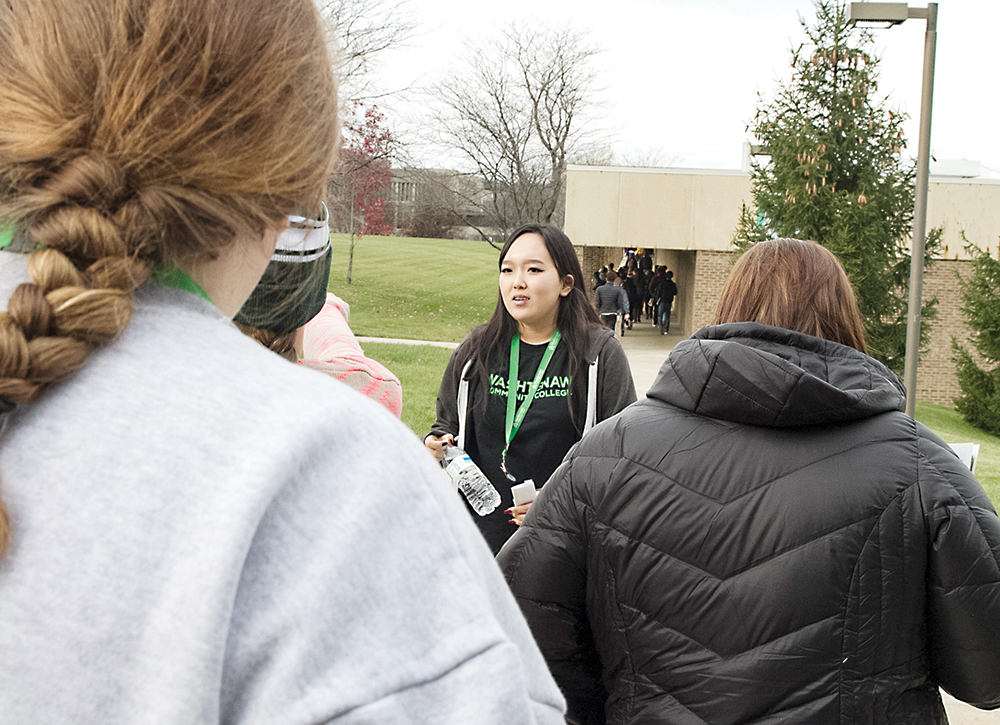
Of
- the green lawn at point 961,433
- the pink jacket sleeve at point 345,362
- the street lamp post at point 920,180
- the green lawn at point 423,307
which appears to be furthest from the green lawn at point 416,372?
the green lawn at point 961,433

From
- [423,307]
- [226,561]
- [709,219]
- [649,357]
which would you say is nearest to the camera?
[226,561]

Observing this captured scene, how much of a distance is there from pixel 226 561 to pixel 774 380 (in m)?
1.52

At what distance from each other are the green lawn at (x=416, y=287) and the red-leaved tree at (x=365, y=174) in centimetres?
212

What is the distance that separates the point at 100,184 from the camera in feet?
2.49

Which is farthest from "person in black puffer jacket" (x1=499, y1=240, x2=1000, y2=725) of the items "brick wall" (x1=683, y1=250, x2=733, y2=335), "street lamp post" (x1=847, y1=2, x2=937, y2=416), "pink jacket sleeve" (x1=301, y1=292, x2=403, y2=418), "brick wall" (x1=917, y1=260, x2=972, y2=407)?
"brick wall" (x1=917, y1=260, x2=972, y2=407)

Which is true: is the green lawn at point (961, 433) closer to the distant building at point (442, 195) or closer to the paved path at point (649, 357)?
the paved path at point (649, 357)

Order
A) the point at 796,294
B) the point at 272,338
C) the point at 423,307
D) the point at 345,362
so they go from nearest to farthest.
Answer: the point at 272,338, the point at 796,294, the point at 345,362, the point at 423,307

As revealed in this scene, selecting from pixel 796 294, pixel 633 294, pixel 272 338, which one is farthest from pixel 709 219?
pixel 272 338

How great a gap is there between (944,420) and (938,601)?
69.8 feet

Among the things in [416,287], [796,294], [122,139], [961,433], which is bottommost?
[961,433]

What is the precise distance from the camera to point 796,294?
2.26 m

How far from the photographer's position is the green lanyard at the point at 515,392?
3.71 m

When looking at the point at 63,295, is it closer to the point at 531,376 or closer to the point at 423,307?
the point at 531,376

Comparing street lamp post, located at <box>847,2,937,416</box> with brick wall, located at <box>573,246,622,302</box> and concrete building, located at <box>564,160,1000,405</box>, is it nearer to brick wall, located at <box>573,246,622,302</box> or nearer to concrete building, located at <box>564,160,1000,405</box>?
concrete building, located at <box>564,160,1000,405</box>
